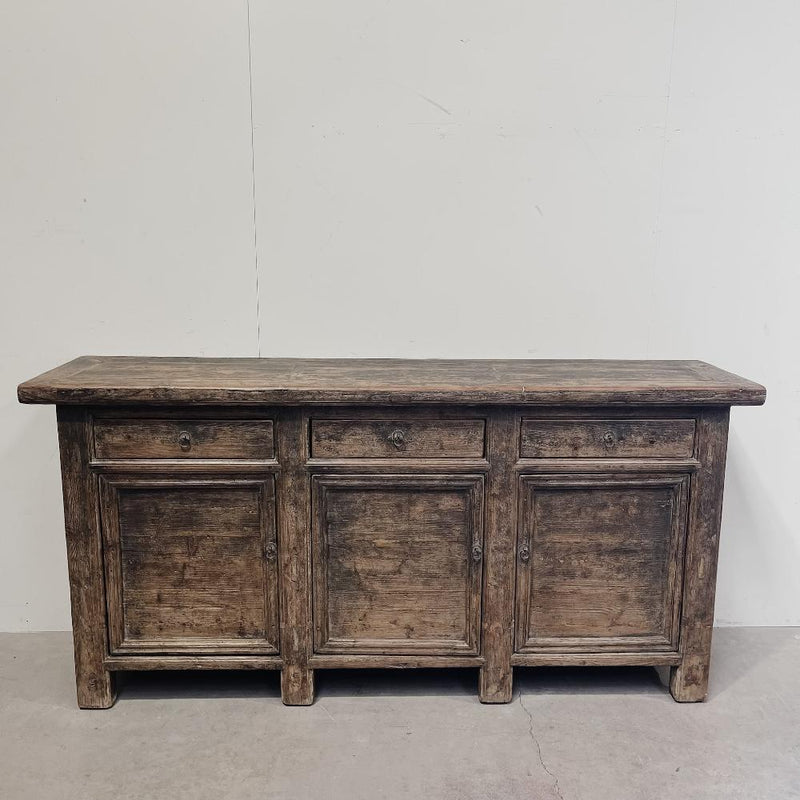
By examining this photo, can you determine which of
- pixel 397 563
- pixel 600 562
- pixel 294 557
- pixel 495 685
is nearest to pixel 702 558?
pixel 600 562

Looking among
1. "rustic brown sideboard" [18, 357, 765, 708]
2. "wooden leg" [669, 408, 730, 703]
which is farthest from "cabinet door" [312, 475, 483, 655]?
"wooden leg" [669, 408, 730, 703]

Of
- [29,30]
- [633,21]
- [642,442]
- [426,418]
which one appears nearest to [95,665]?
[426,418]

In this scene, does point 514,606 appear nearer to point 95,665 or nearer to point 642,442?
point 642,442

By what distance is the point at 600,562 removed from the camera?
249cm

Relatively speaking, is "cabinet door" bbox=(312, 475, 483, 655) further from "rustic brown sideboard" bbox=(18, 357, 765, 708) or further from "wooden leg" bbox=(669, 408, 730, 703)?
"wooden leg" bbox=(669, 408, 730, 703)

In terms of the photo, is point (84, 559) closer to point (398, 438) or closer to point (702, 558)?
point (398, 438)

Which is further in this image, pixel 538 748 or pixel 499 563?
pixel 499 563

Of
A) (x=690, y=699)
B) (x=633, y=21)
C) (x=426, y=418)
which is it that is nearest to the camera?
(x=426, y=418)

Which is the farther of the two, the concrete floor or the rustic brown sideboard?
the rustic brown sideboard

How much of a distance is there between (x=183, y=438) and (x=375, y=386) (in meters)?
0.58

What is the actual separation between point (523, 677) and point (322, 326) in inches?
54.7

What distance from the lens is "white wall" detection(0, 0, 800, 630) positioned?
2.72m

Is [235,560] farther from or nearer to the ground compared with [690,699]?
farther from the ground

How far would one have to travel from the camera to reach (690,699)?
8.37 ft
